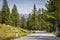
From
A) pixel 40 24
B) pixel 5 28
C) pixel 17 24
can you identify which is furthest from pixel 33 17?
pixel 5 28

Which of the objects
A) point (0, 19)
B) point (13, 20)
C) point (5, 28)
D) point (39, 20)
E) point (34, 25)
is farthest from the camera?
point (39, 20)

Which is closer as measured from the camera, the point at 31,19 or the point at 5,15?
the point at 5,15

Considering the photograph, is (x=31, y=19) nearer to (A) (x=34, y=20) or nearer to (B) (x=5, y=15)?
(A) (x=34, y=20)

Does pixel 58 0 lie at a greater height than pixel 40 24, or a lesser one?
greater

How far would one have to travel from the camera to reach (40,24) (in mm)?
163500

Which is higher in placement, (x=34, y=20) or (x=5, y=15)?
(x=5, y=15)

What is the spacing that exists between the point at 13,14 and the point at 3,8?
64.0 feet

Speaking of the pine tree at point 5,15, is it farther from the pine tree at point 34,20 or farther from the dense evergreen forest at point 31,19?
the pine tree at point 34,20

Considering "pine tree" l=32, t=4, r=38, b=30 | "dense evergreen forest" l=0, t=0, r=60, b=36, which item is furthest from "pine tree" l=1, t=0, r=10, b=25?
"pine tree" l=32, t=4, r=38, b=30

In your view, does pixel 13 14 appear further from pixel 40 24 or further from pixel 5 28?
pixel 5 28

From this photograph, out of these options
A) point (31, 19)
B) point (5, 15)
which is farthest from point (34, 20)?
point (5, 15)

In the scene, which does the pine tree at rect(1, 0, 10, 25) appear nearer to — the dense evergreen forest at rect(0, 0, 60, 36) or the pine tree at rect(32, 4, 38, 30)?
the dense evergreen forest at rect(0, 0, 60, 36)

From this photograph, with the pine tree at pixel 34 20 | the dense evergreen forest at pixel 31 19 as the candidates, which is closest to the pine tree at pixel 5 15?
the dense evergreen forest at pixel 31 19

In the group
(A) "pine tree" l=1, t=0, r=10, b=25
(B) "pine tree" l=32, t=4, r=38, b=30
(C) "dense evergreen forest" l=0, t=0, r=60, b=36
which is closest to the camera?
(C) "dense evergreen forest" l=0, t=0, r=60, b=36
